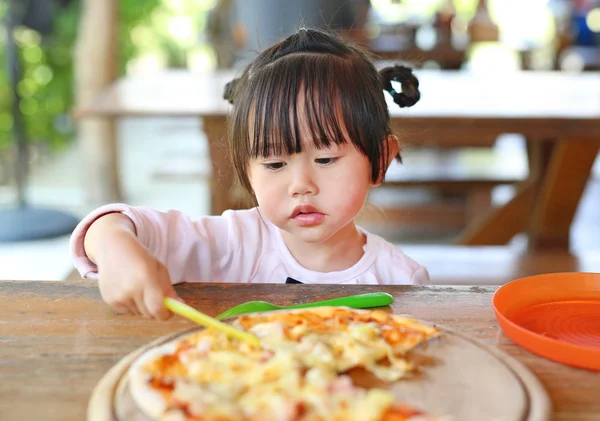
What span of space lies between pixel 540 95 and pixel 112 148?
2637mm

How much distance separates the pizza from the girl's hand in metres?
0.06

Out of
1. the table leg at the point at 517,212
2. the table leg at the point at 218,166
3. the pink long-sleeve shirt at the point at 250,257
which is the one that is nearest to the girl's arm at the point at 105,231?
the pink long-sleeve shirt at the point at 250,257

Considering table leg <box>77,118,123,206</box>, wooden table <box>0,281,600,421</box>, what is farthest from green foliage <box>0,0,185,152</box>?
wooden table <box>0,281,600,421</box>

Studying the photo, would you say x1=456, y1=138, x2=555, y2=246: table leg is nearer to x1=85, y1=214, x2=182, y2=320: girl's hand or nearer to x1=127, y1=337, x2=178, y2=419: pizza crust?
x1=85, y1=214, x2=182, y2=320: girl's hand

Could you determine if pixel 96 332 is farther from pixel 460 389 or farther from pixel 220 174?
pixel 220 174

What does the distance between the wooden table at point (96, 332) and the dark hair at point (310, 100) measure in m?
0.25

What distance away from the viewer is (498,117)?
7.48 feet

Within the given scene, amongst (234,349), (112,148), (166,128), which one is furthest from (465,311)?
(166,128)

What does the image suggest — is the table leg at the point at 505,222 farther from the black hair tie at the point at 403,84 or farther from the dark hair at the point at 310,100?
the dark hair at the point at 310,100

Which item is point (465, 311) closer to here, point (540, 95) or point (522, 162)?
point (540, 95)

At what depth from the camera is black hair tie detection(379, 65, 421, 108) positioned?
1374mm

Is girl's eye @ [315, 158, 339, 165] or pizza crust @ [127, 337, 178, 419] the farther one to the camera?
girl's eye @ [315, 158, 339, 165]

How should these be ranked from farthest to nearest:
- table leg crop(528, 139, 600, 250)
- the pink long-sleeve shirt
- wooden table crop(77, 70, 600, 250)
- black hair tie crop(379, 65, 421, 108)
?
table leg crop(528, 139, 600, 250)
wooden table crop(77, 70, 600, 250)
black hair tie crop(379, 65, 421, 108)
the pink long-sleeve shirt

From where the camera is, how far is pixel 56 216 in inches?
162
